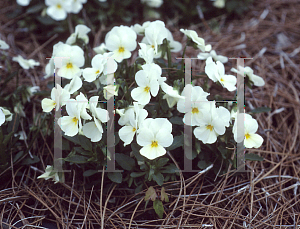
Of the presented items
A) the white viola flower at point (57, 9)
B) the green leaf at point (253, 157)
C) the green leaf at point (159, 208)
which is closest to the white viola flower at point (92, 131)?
the green leaf at point (159, 208)

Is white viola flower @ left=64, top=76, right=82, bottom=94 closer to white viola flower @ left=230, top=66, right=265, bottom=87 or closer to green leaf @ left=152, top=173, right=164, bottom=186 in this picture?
green leaf @ left=152, top=173, right=164, bottom=186

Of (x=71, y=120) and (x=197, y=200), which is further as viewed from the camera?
(x=197, y=200)

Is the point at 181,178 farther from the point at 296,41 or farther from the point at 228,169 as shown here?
the point at 296,41

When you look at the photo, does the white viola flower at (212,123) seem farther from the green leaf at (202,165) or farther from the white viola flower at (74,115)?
the white viola flower at (74,115)

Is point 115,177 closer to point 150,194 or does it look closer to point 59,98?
point 150,194

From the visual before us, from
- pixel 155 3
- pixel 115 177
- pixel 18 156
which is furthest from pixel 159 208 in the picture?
pixel 155 3

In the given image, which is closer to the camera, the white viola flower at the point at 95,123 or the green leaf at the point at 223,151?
the white viola flower at the point at 95,123

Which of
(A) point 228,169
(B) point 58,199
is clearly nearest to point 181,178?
(A) point 228,169
